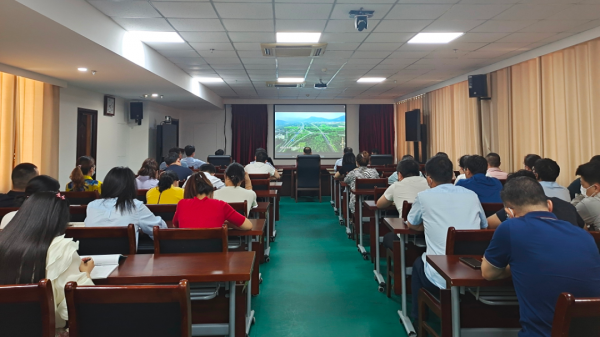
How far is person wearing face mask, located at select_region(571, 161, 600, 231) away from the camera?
2.67 metres

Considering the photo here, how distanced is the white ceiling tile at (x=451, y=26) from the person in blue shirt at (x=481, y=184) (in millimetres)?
2082

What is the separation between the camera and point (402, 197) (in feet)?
10.8

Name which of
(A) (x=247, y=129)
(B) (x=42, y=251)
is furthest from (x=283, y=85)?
(B) (x=42, y=251)

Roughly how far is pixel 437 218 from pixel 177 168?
421 cm

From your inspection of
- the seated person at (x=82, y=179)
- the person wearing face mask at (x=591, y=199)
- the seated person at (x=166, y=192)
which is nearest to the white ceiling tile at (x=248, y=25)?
the seated person at (x=166, y=192)

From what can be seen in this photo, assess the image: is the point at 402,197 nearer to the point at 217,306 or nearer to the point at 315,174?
the point at 217,306

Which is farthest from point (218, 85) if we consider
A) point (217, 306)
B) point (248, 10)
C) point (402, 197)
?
point (217, 306)

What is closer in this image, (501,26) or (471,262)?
(471,262)

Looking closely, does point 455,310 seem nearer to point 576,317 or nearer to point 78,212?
point 576,317

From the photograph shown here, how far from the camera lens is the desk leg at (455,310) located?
1763 millimetres

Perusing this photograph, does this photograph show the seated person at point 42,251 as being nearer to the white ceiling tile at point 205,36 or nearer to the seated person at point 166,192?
the seated person at point 166,192

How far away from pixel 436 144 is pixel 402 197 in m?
6.95

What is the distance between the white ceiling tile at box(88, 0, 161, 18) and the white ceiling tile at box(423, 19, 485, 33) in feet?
11.1

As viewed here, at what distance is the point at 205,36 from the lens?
5.04m
